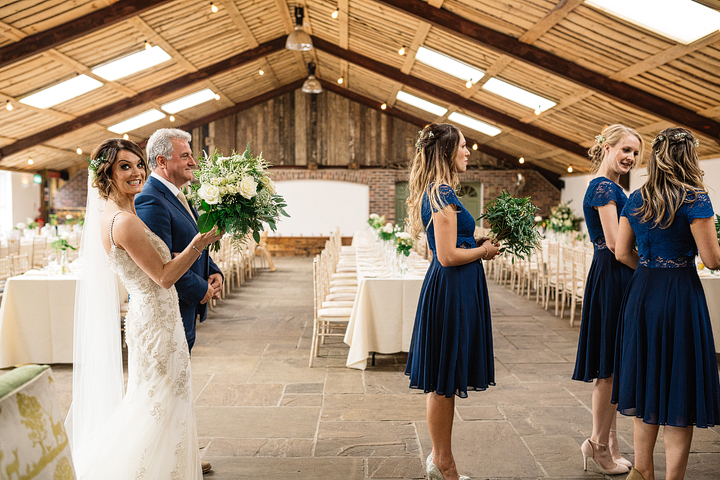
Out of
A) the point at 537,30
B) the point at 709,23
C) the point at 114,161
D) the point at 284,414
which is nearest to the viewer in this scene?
the point at 114,161

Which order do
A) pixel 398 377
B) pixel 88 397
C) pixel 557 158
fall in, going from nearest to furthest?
pixel 88 397
pixel 398 377
pixel 557 158

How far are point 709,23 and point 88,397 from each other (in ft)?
19.4

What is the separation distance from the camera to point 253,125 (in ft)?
47.8

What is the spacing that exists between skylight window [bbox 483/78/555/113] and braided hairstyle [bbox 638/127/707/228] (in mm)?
6991

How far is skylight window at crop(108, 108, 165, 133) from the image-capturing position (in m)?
12.1

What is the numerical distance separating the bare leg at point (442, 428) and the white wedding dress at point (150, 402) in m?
Result: 1.07

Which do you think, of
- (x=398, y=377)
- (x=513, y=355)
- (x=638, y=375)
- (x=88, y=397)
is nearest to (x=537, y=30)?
(x=513, y=355)

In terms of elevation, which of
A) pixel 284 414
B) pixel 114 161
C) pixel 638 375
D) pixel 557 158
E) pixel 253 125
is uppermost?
pixel 253 125

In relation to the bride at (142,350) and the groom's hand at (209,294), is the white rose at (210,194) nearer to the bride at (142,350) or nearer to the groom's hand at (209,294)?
the bride at (142,350)

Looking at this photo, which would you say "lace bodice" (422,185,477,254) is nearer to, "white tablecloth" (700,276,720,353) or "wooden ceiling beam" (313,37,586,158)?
"white tablecloth" (700,276,720,353)

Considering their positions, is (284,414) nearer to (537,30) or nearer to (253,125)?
(537,30)

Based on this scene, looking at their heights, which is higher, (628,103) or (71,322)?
(628,103)

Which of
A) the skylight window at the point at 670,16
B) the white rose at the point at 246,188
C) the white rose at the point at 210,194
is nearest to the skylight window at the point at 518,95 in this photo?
the skylight window at the point at 670,16

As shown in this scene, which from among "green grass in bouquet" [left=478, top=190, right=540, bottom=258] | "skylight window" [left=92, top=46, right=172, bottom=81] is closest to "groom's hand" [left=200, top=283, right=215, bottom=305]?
"green grass in bouquet" [left=478, top=190, right=540, bottom=258]
